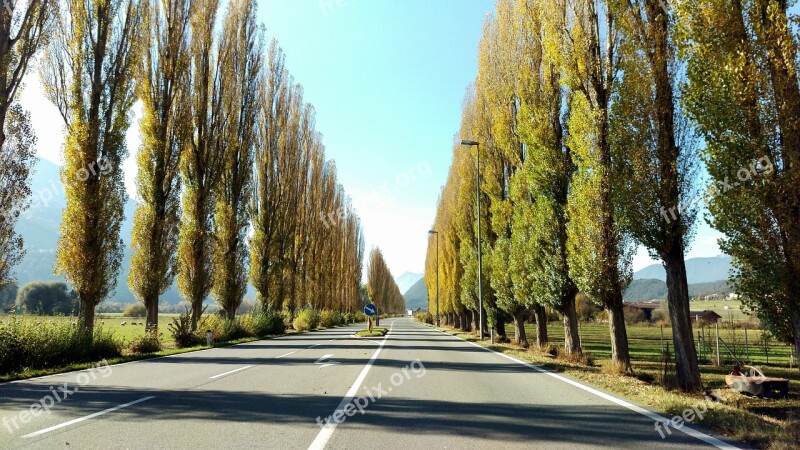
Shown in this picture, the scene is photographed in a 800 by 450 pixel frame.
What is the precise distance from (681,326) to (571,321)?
7176mm

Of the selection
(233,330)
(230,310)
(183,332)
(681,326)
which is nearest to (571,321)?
(681,326)

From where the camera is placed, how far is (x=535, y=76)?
62.4 feet

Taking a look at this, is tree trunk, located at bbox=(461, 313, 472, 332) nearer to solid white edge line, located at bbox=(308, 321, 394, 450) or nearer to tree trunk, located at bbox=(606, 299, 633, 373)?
tree trunk, located at bbox=(606, 299, 633, 373)

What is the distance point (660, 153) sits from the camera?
1041 centimetres

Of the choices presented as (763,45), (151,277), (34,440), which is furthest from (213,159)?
(763,45)

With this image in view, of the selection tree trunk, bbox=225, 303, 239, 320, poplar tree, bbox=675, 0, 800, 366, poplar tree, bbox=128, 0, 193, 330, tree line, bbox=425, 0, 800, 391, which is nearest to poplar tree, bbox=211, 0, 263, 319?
tree trunk, bbox=225, 303, 239, 320

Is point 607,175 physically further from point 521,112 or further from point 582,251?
point 521,112

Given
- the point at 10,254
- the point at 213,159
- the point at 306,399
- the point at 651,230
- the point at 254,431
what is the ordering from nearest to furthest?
the point at 254,431 → the point at 306,399 → the point at 651,230 → the point at 10,254 → the point at 213,159

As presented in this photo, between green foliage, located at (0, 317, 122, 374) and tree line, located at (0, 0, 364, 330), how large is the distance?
1.14m

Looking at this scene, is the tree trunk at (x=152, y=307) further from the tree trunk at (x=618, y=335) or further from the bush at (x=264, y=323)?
the tree trunk at (x=618, y=335)

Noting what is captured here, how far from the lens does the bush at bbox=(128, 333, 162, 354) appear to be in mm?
18219

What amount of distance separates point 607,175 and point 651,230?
227cm

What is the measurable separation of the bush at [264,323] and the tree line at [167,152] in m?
1.43
